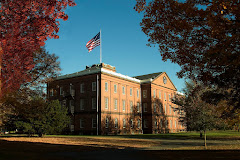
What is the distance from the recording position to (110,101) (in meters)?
47.0

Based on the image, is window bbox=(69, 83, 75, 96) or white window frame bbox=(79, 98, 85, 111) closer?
white window frame bbox=(79, 98, 85, 111)

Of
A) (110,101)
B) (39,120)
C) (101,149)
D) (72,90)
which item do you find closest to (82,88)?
(72,90)

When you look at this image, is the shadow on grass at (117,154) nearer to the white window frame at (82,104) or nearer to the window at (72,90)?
the white window frame at (82,104)

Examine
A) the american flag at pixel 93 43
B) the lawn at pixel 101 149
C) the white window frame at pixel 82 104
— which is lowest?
the lawn at pixel 101 149

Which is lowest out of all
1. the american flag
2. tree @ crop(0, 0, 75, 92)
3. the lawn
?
the lawn

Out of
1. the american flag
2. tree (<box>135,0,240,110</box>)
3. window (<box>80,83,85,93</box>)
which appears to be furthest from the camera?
window (<box>80,83,85,93</box>)

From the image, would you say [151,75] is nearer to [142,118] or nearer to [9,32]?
[142,118]

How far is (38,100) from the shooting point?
27641mm

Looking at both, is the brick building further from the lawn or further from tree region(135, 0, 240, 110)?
tree region(135, 0, 240, 110)

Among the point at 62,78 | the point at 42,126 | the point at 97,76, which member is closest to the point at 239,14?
the point at 42,126

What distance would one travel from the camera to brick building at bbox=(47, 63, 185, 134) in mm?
45250

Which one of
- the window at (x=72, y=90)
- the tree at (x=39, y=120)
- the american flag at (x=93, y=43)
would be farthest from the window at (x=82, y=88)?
the tree at (x=39, y=120)

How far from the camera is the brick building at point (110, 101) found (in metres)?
45.2

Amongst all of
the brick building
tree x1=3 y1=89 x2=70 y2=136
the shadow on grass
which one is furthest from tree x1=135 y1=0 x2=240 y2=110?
the brick building
